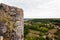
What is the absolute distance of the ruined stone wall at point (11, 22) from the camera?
14.7 ft

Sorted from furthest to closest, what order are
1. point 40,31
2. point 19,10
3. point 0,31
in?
point 40,31
point 19,10
point 0,31

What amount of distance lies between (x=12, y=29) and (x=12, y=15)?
0.99ft

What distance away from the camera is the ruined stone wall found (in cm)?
449

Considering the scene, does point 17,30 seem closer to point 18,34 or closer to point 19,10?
point 18,34

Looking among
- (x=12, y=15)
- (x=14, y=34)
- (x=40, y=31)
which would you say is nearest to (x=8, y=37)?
(x=14, y=34)

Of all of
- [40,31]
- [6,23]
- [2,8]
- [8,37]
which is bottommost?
[40,31]

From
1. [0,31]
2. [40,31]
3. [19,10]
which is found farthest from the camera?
[40,31]

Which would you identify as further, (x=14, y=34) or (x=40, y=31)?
(x=40, y=31)

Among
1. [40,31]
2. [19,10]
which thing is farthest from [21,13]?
[40,31]

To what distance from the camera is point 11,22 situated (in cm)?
461

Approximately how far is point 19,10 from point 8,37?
2.11 ft

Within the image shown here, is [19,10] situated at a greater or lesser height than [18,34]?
greater

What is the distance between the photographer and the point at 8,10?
4.58 metres

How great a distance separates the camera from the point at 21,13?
4.73 metres
